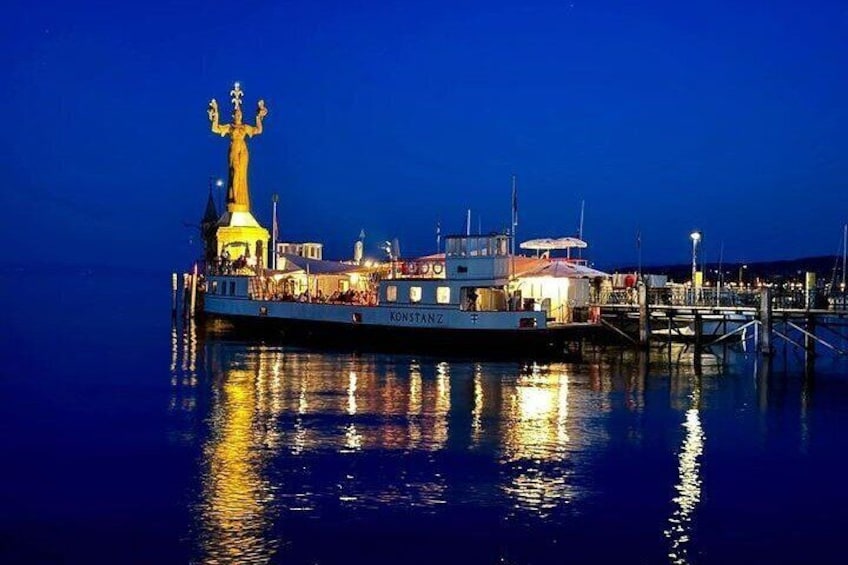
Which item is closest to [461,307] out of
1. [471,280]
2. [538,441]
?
[471,280]

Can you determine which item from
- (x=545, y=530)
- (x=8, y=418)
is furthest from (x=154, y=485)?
(x=8, y=418)

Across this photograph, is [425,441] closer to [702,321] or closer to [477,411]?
[477,411]

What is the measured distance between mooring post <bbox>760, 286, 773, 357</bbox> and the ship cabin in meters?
15.6

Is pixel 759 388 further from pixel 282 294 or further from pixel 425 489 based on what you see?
pixel 282 294

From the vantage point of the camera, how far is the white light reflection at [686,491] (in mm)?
24406

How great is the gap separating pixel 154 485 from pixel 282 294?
56943 millimetres

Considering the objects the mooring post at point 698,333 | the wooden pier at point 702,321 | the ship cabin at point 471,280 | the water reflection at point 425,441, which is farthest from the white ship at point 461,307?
the mooring post at point 698,333

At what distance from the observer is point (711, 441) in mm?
37000

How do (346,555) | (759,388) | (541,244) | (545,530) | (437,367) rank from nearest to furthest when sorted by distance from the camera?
1. (346,555)
2. (545,530)
3. (759,388)
4. (437,367)
5. (541,244)

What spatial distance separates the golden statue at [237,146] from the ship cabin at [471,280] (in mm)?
37033

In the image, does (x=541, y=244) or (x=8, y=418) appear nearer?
(x=8, y=418)

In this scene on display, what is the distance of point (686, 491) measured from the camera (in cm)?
2958

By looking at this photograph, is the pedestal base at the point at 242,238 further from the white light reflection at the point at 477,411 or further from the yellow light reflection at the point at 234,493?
the yellow light reflection at the point at 234,493

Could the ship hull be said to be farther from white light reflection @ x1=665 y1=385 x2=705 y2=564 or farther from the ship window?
white light reflection @ x1=665 y1=385 x2=705 y2=564
